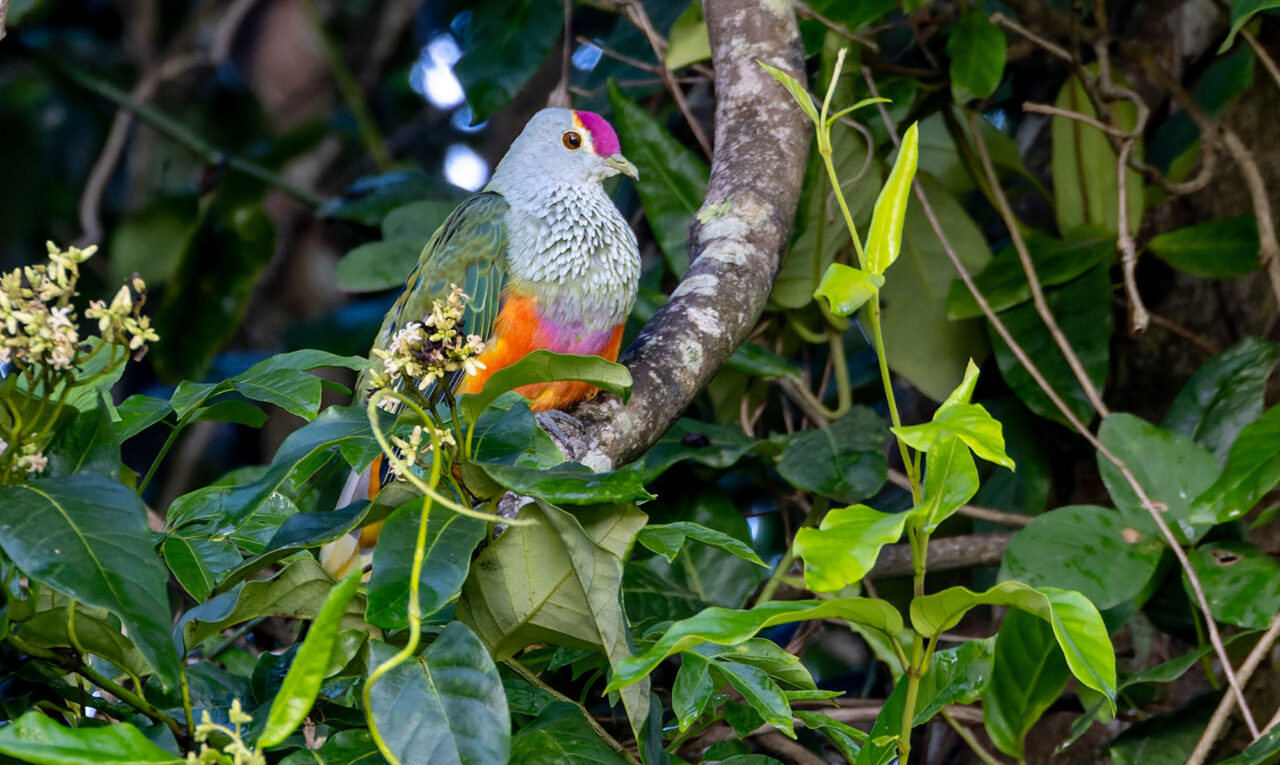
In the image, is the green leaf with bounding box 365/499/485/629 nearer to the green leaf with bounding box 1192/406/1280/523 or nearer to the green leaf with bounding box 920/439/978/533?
the green leaf with bounding box 920/439/978/533

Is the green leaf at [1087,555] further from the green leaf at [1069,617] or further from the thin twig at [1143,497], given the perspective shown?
the green leaf at [1069,617]

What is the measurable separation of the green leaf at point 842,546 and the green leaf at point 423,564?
245 mm

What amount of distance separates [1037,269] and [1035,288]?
0.59 feet

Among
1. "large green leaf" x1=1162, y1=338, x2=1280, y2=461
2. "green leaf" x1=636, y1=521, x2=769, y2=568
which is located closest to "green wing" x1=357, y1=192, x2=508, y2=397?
"green leaf" x1=636, y1=521, x2=769, y2=568

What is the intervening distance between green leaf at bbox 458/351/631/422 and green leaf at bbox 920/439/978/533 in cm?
28

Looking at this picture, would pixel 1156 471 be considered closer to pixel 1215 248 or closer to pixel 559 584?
pixel 1215 248

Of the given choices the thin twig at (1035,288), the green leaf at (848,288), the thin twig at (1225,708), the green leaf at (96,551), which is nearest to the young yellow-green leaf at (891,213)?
the green leaf at (848,288)

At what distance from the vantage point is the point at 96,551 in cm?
79

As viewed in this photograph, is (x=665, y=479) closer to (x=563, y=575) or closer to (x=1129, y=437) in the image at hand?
(x=1129, y=437)

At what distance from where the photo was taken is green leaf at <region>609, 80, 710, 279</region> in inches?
89.3

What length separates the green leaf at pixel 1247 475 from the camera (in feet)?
5.02

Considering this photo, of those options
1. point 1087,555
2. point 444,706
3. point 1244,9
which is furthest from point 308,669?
point 1244,9

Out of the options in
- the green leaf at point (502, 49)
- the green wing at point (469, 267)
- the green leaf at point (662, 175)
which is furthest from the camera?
the green leaf at point (502, 49)

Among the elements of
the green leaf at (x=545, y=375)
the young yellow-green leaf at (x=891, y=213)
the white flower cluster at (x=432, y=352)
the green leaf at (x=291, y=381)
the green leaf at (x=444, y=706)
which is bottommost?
the green leaf at (x=444, y=706)
